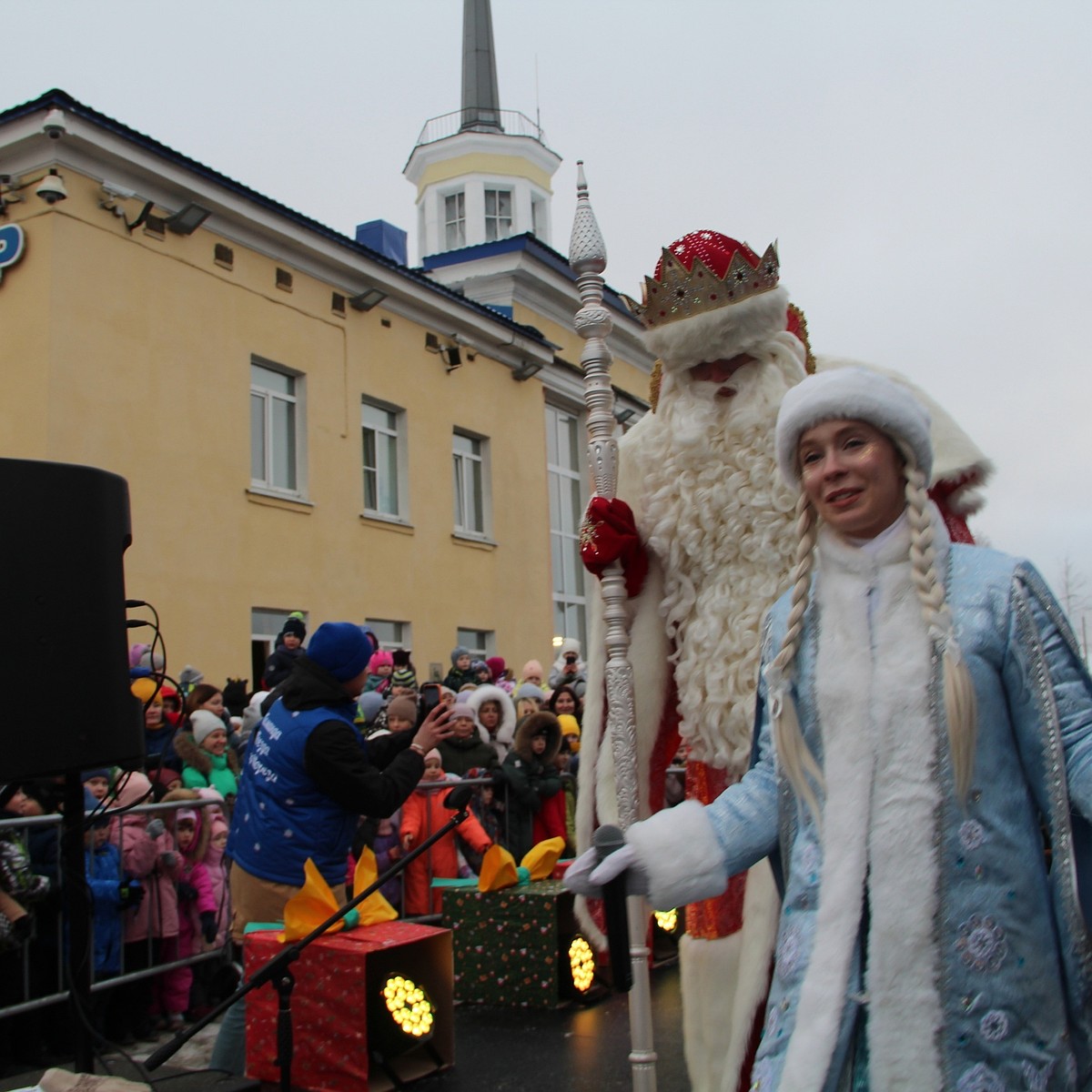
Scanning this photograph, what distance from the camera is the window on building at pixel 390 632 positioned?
48.7ft

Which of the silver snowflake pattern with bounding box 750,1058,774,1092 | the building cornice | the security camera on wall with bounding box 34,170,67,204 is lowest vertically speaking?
the silver snowflake pattern with bounding box 750,1058,774,1092

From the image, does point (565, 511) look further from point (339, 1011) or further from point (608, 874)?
point (608, 874)

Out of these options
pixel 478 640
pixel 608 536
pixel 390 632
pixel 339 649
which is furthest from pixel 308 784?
pixel 478 640

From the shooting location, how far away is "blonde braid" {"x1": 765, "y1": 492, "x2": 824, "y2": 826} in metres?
2.05

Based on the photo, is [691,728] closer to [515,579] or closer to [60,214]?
[60,214]

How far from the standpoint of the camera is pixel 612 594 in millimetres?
3473

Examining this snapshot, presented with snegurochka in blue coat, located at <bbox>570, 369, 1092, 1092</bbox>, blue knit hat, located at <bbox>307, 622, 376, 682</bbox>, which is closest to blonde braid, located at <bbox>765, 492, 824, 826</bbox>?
snegurochka in blue coat, located at <bbox>570, 369, 1092, 1092</bbox>

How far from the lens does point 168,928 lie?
5.51 m

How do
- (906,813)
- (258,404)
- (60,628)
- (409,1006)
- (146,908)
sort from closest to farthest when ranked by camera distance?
(906,813), (60,628), (409,1006), (146,908), (258,404)

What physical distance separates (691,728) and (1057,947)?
1564mm

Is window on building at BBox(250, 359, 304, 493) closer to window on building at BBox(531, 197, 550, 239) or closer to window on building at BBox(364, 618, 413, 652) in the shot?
window on building at BBox(364, 618, 413, 652)

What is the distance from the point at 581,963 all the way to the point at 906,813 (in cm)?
408

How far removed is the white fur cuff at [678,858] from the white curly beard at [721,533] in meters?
1.17

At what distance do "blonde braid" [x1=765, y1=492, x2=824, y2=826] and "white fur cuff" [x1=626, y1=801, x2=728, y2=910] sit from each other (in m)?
0.19
